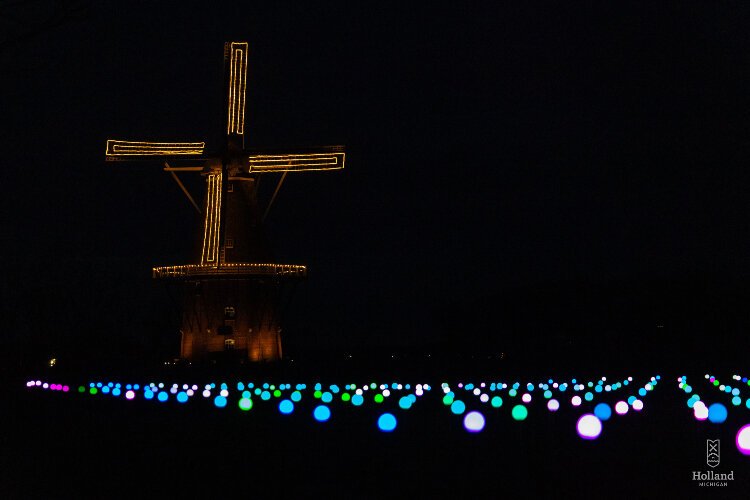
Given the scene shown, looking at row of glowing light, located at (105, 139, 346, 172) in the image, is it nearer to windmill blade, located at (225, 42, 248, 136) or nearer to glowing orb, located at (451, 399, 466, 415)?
windmill blade, located at (225, 42, 248, 136)

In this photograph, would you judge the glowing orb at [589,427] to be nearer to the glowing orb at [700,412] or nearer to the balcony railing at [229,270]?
the glowing orb at [700,412]

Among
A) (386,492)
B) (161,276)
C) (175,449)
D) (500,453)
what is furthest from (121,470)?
(161,276)

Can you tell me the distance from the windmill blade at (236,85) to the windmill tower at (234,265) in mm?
533

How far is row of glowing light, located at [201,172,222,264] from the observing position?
28.0 metres

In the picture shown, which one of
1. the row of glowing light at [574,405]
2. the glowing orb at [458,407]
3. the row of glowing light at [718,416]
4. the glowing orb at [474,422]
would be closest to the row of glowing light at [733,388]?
the row of glowing light at [718,416]

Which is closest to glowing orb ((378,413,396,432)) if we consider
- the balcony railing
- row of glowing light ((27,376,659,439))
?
row of glowing light ((27,376,659,439))

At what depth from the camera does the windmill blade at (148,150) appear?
96.5ft

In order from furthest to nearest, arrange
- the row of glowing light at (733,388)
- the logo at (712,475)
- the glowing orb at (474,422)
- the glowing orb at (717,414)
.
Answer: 1. the row of glowing light at (733,388)
2. the glowing orb at (474,422)
3. the glowing orb at (717,414)
4. the logo at (712,475)

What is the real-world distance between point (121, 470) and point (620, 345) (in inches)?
1325

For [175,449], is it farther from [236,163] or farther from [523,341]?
[523,341]

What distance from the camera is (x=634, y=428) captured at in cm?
1273

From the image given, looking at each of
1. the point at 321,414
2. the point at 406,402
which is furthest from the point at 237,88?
the point at 321,414

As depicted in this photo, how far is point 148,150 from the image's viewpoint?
3030 cm

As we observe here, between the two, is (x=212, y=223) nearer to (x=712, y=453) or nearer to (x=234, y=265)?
(x=234, y=265)
